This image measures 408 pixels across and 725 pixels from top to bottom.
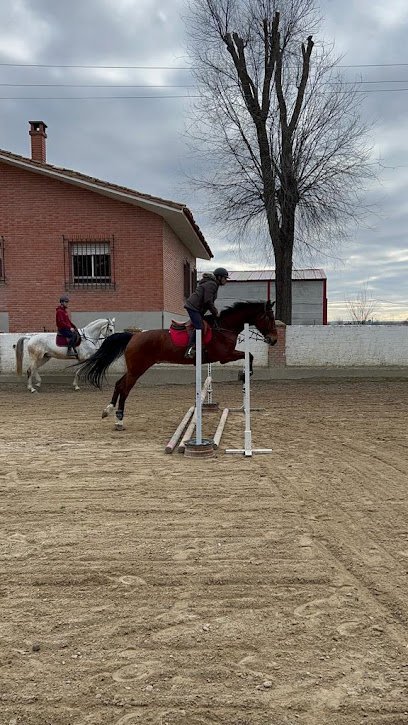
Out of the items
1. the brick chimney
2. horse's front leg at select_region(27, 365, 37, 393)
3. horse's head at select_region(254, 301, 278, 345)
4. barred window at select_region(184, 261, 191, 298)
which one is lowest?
horse's front leg at select_region(27, 365, 37, 393)

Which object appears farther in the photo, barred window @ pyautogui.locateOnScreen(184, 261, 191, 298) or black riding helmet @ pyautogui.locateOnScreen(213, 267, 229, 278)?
barred window @ pyautogui.locateOnScreen(184, 261, 191, 298)

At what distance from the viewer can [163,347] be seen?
874 centimetres

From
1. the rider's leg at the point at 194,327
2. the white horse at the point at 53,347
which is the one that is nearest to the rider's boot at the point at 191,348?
the rider's leg at the point at 194,327

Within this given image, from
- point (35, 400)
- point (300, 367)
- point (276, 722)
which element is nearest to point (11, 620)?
point (276, 722)

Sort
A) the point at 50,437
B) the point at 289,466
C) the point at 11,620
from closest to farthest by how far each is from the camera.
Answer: the point at 11,620 → the point at 289,466 → the point at 50,437

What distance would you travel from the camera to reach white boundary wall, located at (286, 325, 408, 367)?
52.4 ft

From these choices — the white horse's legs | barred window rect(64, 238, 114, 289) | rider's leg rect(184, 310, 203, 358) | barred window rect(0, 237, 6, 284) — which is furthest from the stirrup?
barred window rect(0, 237, 6, 284)

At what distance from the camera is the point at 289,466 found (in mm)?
6348

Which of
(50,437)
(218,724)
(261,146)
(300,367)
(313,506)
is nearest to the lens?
(218,724)

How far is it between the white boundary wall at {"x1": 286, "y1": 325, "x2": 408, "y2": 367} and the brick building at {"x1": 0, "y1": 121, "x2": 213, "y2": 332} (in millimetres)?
4279

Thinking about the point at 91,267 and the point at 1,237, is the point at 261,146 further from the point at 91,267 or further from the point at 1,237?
the point at 1,237

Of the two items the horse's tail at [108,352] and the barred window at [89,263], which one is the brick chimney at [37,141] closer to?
the barred window at [89,263]

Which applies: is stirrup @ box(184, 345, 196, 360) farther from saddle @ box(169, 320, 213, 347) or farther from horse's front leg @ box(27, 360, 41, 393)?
horse's front leg @ box(27, 360, 41, 393)

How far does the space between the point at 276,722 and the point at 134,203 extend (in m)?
15.7
